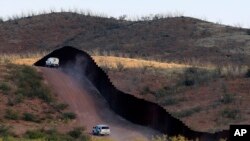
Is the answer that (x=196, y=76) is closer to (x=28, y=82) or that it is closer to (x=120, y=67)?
(x=120, y=67)

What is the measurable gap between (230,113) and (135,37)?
62.3m

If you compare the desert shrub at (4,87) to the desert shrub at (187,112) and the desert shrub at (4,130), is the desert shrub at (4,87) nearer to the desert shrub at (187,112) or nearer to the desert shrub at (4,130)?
→ the desert shrub at (187,112)

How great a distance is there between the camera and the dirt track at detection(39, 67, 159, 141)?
47.4m

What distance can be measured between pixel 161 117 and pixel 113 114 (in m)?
8.27

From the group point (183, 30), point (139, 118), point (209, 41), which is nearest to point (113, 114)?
point (139, 118)

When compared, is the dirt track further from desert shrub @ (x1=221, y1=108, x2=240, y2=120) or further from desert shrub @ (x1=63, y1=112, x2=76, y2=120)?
desert shrub @ (x1=221, y1=108, x2=240, y2=120)

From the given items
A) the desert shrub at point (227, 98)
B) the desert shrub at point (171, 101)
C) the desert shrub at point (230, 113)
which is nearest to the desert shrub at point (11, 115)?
the desert shrub at point (171, 101)

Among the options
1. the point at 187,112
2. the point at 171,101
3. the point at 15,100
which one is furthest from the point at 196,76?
the point at 15,100

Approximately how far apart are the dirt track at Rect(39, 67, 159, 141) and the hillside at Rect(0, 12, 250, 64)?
29306mm

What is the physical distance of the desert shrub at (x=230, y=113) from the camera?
47.6 m

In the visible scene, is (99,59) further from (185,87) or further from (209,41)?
(209,41)

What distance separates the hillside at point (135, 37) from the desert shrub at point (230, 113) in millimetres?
38008

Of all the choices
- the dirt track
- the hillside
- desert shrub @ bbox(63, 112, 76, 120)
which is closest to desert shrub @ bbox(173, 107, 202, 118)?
the dirt track

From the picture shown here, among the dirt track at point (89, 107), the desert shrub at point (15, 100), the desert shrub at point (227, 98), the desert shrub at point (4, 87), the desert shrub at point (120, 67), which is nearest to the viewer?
the dirt track at point (89, 107)
